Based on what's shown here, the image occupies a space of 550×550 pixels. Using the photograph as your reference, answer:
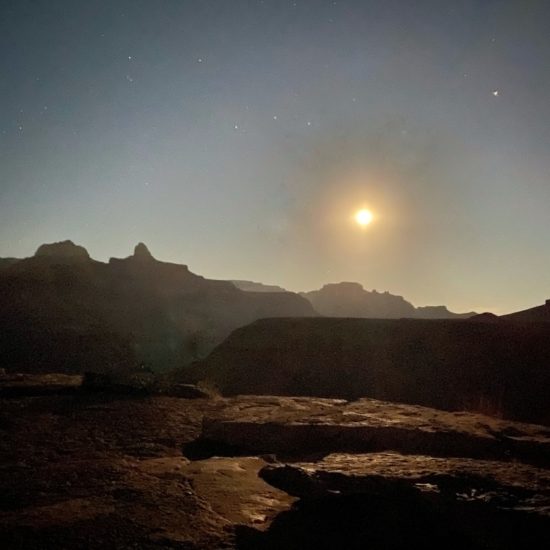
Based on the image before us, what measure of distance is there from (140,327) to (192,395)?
200 ft

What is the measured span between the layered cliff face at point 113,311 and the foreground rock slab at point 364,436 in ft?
125

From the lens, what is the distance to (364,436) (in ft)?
16.3

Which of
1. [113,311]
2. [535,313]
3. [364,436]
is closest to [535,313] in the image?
[535,313]

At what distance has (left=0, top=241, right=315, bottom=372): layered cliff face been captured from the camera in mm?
44969

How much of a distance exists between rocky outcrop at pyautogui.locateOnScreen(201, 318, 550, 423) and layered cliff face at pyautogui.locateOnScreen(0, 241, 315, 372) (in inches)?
871

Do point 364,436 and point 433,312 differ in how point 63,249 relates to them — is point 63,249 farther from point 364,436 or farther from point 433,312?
point 433,312

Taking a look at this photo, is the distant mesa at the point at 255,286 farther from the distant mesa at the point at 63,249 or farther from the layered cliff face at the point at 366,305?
the distant mesa at the point at 63,249

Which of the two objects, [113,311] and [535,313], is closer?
[535,313]

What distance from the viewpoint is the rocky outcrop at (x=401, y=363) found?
20141 mm

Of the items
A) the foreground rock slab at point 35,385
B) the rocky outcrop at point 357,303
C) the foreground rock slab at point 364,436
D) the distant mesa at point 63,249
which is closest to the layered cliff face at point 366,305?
the rocky outcrop at point 357,303

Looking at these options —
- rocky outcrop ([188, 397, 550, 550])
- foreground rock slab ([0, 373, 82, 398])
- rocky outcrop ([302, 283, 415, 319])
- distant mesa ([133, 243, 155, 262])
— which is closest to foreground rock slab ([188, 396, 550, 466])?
rocky outcrop ([188, 397, 550, 550])

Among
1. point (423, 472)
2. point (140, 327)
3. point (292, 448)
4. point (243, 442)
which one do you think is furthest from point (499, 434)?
point (140, 327)

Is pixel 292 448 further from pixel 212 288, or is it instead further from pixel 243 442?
pixel 212 288

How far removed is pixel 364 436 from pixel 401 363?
789 inches
